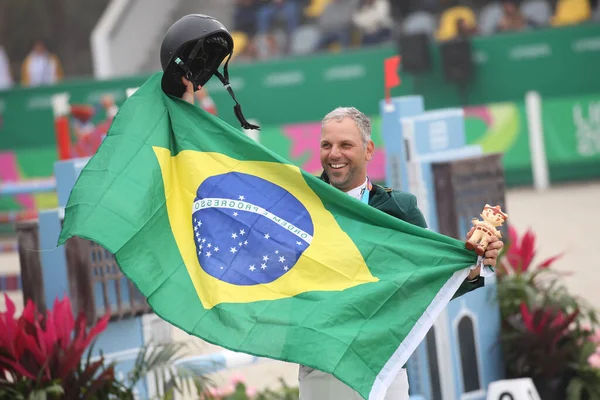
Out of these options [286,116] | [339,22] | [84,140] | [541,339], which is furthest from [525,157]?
[541,339]

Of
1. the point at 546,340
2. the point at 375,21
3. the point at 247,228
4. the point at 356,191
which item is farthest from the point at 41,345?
the point at 375,21

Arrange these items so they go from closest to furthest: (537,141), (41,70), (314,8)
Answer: (537,141)
(314,8)
(41,70)

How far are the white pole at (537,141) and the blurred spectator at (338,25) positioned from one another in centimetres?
500

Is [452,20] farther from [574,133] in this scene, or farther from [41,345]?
[41,345]

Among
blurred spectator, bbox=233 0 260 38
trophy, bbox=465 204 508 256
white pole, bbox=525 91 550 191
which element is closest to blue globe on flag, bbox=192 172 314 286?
trophy, bbox=465 204 508 256

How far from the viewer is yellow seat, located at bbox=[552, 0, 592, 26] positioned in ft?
65.2

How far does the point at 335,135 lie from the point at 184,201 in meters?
0.69

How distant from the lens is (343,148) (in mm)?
4383

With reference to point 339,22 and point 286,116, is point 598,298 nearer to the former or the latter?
point 286,116

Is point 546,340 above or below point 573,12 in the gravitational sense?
below

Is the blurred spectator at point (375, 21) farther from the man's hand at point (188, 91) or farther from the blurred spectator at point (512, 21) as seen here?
the man's hand at point (188, 91)

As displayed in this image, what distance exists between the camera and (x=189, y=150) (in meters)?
4.73

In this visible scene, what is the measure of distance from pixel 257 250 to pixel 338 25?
59.0 ft

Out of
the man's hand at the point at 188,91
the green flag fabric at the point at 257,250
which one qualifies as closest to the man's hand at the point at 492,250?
the green flag fabric at the point at 257,250
